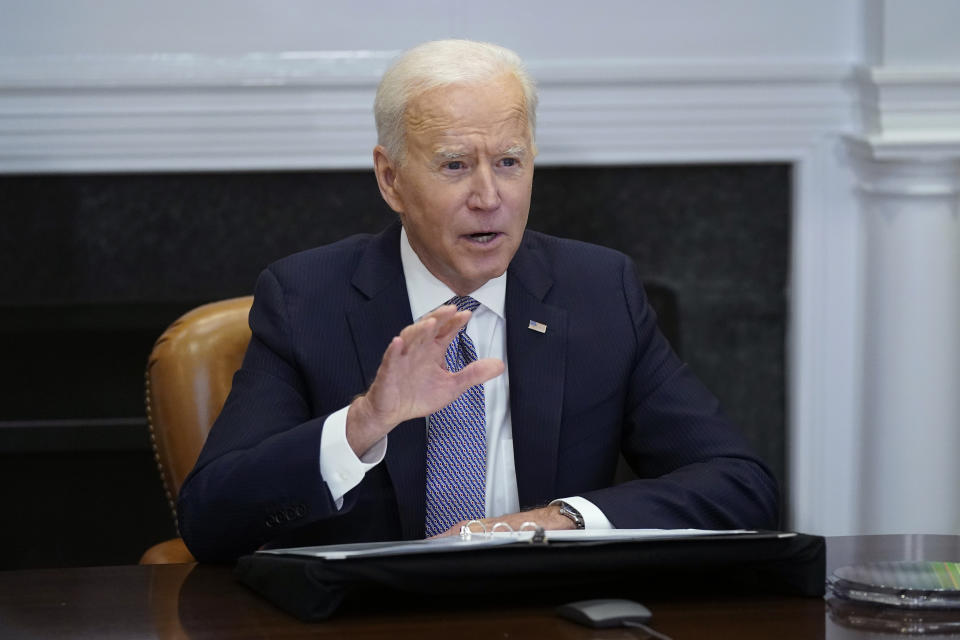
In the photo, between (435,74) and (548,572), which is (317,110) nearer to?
(435,74)

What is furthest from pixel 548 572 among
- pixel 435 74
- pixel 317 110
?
pixel 317 110

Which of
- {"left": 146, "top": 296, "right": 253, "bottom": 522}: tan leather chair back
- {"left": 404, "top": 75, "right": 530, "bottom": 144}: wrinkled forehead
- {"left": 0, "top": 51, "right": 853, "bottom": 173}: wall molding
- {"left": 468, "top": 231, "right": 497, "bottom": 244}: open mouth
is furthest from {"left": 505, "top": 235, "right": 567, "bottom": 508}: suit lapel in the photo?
{"left": 0, "top": 51, "right": 853, "bottom": 173}: wall molding

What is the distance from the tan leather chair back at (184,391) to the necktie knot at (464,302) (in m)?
0.39

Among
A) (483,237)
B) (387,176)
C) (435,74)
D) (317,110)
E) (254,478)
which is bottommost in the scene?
(254,478)

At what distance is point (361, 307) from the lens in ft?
6.46

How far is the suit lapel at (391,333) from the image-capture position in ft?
6.11

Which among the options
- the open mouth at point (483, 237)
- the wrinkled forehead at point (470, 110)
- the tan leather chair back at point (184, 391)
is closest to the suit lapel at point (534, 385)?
the open mouth at point (483, 237)

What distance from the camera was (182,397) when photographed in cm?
207

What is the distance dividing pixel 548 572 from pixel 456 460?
547mm

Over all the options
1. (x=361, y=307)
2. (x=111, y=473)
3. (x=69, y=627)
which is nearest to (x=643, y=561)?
(x=69, y=627)

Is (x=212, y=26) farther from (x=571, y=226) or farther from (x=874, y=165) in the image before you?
(x=874, y=165)

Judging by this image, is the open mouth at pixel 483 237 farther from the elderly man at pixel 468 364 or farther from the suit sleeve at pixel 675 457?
the suit sleeve at pixel 675 457

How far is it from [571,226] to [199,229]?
0.91m

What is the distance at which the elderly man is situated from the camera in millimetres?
1790
